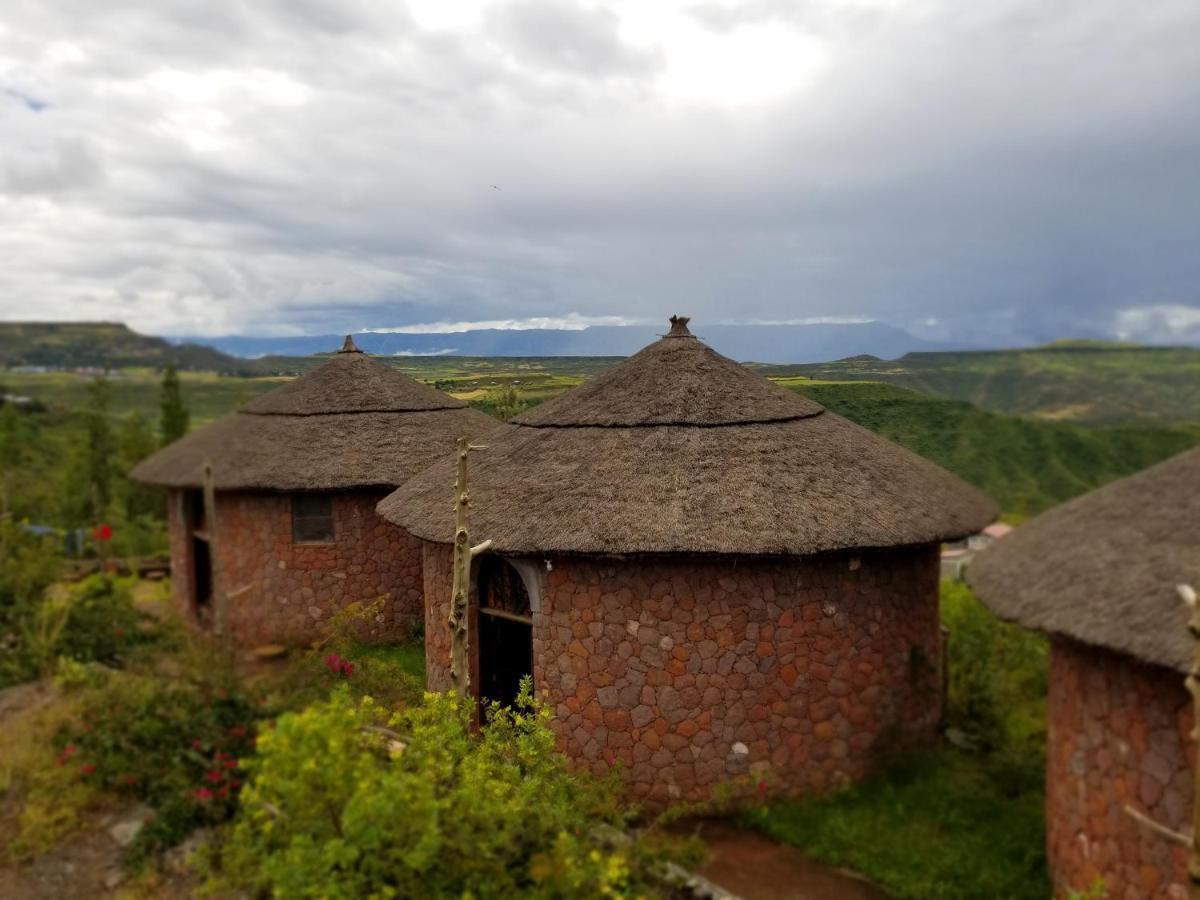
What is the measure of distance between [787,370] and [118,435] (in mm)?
23435

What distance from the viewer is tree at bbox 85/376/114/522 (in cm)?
2511

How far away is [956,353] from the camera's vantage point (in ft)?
36.8

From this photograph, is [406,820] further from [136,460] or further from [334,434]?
[136,460]

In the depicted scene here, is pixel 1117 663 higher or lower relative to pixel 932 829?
higher

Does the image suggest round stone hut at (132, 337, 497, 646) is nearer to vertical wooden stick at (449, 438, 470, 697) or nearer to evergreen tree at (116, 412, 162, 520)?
vertical wooden stick at (449, 438, 470, 697)

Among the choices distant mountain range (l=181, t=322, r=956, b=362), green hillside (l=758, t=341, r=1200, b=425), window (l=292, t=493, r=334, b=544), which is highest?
distant mountain range (l=181, t=322, r=956, b=362)

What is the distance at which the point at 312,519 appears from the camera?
13438 mm

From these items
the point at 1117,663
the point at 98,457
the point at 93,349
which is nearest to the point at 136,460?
the point at 98,457

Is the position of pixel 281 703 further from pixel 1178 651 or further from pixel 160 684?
pixel 1178 651

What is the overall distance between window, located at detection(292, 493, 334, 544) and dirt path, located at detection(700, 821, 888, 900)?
757 centimetres

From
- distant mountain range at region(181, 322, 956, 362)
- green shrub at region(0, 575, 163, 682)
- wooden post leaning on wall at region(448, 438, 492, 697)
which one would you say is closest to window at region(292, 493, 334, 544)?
distant mountain range at region(181, 322, 956, 362)

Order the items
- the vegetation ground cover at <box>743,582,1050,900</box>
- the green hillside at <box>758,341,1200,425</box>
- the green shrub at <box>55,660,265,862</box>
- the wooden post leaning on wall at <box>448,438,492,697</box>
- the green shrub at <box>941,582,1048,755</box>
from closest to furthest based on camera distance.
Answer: the wooden post leaning on wall at <box>448,438,492,697</box> → the vegetation ground cover at <box>743,582,1050,900</box> → the green hillside at <box>758,341,1200,425</box> → the green shrub at <box>55,660,265,862</box> → the green shrub at <box>941,582,1048,755</box>

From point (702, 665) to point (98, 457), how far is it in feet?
74.8

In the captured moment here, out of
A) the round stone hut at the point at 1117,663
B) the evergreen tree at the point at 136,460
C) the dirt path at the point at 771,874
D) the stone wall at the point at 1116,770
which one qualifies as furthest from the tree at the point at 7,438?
the stone wall at the point at 1116,770
